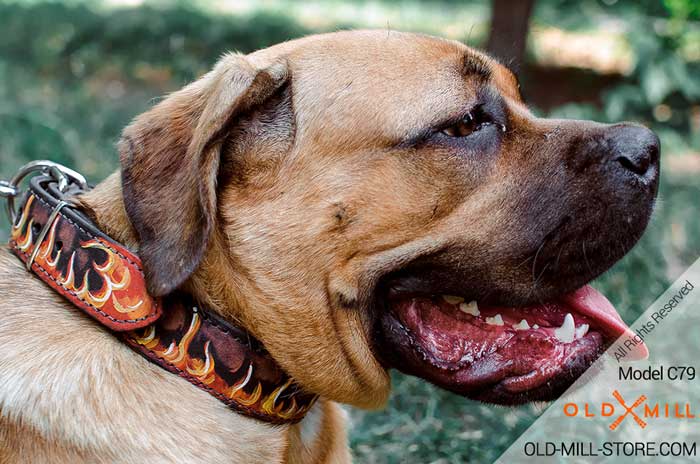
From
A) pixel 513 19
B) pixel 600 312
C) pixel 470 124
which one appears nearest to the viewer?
pixel 470 124

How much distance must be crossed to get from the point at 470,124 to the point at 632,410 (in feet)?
6.07

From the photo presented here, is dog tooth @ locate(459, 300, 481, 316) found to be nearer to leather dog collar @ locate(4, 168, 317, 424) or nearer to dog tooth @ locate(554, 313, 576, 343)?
dog tooth @ locate(554, 313, 576, 343)

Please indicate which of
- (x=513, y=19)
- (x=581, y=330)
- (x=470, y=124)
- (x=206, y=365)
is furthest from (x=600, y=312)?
(x=513, y=19)

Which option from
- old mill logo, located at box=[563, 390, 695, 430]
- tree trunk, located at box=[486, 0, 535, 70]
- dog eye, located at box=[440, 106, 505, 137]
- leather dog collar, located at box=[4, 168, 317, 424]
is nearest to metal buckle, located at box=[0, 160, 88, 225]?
leather dog collar, located at box=[4, 168, 317, 424]

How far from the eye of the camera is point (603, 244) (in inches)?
108

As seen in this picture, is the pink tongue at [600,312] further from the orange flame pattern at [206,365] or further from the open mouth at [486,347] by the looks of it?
the orange flame pattern at [206,365]

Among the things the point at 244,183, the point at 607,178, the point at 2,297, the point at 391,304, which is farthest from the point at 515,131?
the point at 2,297

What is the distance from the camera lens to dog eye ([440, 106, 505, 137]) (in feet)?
9.09

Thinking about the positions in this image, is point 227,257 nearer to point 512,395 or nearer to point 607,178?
point 512,395

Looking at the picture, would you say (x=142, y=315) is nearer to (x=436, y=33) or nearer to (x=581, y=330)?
(x=581, y=330)

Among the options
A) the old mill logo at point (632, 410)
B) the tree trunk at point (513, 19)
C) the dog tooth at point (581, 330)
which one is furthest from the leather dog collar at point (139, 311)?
the tree trunk at point (513, 19)

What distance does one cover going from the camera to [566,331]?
2.85 metres

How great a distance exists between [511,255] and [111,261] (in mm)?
1290

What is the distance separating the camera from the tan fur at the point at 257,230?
2.48m
